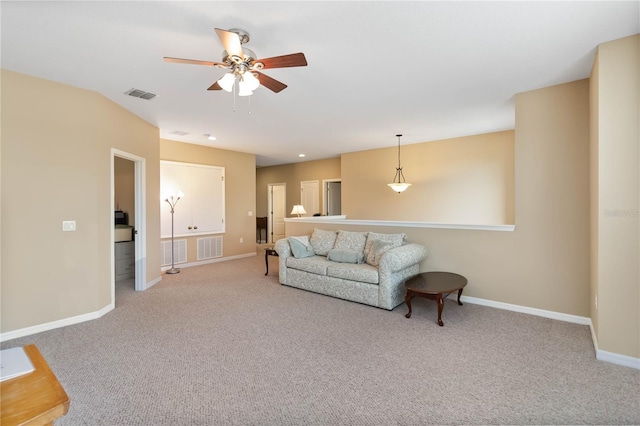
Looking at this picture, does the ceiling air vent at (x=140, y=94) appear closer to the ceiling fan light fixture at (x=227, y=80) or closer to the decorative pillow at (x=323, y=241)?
the ceiling fan light fixture at (x=227, y=80)

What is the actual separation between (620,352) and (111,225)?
551 cm

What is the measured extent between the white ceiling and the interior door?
171 inches

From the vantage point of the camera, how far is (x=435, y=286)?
11.5ft

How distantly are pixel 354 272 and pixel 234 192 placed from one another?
14.7ft

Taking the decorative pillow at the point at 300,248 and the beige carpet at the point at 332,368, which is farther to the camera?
the decorative pillow at the point at 300,248

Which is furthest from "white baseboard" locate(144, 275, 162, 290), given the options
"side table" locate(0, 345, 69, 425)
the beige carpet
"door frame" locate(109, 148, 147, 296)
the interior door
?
the interior door

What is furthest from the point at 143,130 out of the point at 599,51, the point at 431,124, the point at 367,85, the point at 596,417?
the point at 596,417

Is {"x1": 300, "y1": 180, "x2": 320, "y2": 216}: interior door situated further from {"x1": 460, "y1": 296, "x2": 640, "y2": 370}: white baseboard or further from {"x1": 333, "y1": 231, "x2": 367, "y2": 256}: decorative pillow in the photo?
{"x1": 460, "y1": 296, "x2": 640, "y2": 370}: white baseboard

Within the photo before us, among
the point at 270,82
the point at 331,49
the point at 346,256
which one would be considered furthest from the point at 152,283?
the point at 331,49

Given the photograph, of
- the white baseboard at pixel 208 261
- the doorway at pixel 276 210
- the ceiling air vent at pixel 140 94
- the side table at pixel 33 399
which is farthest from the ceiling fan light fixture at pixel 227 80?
the doorway at pixel 276 210

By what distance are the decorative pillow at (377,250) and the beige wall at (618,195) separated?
2.19 meters

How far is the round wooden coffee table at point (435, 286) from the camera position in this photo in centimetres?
332

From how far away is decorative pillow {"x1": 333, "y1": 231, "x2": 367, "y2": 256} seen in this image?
472 centimetres

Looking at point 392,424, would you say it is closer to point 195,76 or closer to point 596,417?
point 596,417
